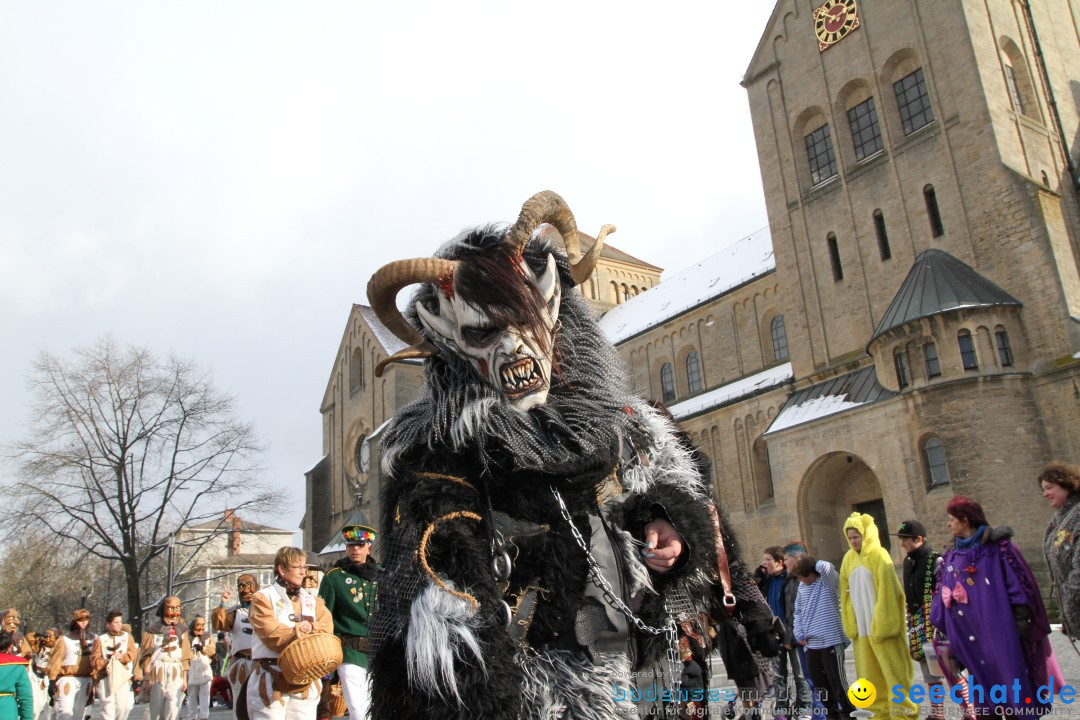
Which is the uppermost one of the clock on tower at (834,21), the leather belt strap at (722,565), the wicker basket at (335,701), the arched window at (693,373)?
the clock on tower at (834,21)

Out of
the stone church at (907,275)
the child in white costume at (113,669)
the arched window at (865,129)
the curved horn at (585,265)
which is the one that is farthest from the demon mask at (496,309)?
the arched window at (865,129)

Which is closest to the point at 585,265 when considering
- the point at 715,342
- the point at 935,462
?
the point at 935,462

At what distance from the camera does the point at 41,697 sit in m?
11.3

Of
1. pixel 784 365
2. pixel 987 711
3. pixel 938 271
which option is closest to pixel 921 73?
pixel 938 271

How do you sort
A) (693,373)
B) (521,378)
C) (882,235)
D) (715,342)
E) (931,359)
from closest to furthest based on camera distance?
(521,378) → (931,359) → (882,235) → (715,342) → (693,373)

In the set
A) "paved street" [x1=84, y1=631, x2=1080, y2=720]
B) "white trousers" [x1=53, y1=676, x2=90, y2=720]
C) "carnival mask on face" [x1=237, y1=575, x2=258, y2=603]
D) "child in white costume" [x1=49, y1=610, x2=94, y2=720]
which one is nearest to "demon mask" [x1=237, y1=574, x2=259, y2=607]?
"carnival mask on face" [x1=237, y1=575, x2=258, y2=603]

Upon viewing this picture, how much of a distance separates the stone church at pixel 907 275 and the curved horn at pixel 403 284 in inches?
744

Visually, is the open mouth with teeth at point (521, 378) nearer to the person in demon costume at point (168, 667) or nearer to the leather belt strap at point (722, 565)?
the leather belt strap at point (722, 565)

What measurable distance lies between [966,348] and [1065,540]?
17.0 metres

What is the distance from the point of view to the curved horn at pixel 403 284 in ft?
8.27

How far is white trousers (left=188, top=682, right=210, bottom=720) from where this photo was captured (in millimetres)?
9945

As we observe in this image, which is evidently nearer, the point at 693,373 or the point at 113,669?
the point at 113,669

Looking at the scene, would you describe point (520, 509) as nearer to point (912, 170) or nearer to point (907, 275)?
point (907, 275)

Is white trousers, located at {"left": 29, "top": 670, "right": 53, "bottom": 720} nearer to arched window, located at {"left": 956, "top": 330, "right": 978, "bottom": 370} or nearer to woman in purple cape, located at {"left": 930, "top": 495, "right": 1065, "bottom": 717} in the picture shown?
woman in purple cape, located at {"left": 930, "top": 495, "right": 1065, "bottom": 717}
